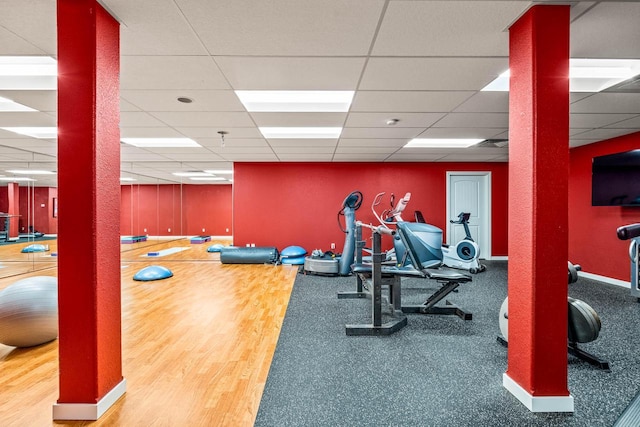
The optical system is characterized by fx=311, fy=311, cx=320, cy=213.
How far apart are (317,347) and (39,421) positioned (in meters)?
1.79

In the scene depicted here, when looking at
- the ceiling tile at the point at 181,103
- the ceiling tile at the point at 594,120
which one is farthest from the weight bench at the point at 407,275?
the ceiling tile at the point at 594,120

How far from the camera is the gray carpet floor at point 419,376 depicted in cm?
175

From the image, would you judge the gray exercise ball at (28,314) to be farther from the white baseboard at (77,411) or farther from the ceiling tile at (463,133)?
the ceiling tile at (463,133)

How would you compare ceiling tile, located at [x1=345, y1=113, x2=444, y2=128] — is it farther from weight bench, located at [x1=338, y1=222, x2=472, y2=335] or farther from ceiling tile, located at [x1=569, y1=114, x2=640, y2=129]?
ceiling tile, located at [x1=569, y1=114, x2=640, y2=129]

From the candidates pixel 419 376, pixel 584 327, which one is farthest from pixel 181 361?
pixel 584 327

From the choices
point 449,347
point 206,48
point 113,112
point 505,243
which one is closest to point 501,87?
point 449,347

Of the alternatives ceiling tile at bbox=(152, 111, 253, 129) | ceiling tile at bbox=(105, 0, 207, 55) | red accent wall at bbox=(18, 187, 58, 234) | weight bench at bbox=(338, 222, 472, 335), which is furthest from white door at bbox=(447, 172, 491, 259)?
red accent wall at bbox=(18, 187, 58, 234)

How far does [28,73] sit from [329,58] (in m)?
2.62

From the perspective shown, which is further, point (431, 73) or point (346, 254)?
Result: point (346, 254)

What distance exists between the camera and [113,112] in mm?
1819

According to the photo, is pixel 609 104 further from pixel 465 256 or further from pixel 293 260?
pixel 293 260

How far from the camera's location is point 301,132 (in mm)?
4648

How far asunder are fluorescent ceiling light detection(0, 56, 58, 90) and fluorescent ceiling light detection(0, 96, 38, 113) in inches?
24.6

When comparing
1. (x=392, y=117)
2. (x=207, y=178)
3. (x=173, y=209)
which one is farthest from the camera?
(x=207, y=178)
